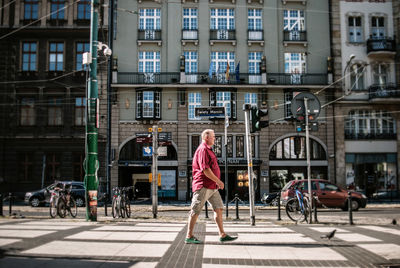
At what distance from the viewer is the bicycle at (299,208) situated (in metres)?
11.6

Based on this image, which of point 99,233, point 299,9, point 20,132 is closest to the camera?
point 99,233

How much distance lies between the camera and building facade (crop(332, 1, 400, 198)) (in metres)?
30.8

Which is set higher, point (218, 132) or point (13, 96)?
point (13, 96)

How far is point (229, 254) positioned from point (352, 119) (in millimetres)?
28510

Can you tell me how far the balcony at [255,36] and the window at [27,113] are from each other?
18.2m

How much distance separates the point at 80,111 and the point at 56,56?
496 centimetres

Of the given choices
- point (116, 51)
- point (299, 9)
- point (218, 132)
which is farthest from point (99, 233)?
point (299, 9)

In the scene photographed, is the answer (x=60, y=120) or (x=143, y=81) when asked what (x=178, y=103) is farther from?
(x=60, y=120)

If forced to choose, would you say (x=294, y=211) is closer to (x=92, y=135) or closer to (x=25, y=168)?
(x=92, y=135)

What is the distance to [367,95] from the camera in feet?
104

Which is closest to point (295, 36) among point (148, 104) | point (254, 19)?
point (254, 19)

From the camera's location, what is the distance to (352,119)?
31297 millimetres

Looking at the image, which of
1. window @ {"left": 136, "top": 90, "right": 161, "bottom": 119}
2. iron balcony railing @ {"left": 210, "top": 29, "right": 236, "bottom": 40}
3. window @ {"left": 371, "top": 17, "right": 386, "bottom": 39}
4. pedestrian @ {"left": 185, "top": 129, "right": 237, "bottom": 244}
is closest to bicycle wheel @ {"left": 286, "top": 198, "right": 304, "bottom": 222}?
pedestrian @ {"left": 185, "top": 129, "right": 237, "bottom": 244}

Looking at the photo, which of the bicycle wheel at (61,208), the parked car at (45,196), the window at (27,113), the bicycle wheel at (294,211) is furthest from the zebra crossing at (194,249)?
the window at (27,113)
